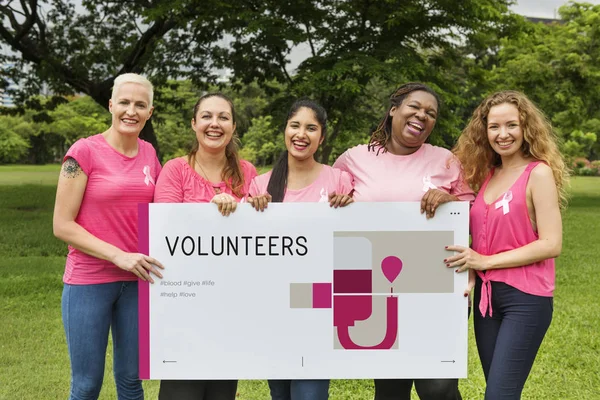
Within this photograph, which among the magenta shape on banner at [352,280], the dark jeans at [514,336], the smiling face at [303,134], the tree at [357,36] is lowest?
the dark jeans at [514,336]

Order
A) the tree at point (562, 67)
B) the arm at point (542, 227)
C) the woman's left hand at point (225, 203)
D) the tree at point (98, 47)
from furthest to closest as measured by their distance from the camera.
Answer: the tree at point (562, 67)
the tree at point (98, 47)
the woman's left hand at point (225, 203)
the arm at point (542, 227)

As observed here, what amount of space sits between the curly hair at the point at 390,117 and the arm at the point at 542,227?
641 millimetres

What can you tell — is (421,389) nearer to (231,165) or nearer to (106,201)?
(231,165)

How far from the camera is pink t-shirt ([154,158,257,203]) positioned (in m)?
2.98

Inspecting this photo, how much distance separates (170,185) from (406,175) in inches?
43.8

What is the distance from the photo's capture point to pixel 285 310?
119 inches

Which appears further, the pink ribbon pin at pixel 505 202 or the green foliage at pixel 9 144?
the green foliage at pixel 9 144

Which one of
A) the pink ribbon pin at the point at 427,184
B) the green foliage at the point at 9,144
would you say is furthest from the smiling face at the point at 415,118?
the green foliage at the point at 9,144

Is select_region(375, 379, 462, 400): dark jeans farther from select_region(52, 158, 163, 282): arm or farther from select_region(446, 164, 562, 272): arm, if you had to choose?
select_region(52, 158, 163, 282): arm

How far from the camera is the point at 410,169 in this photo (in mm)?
3061

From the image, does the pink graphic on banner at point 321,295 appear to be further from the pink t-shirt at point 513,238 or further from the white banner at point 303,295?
the pink t-shirt at point 513,238

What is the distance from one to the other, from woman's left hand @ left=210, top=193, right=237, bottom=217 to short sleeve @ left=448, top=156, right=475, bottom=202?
1047mm

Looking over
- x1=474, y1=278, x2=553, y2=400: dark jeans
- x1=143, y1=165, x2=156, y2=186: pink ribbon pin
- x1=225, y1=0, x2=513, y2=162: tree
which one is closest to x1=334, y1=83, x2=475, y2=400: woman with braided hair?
x1=474, y1=278, x2=553, y2=400: dark jeans

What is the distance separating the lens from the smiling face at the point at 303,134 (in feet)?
9.83
